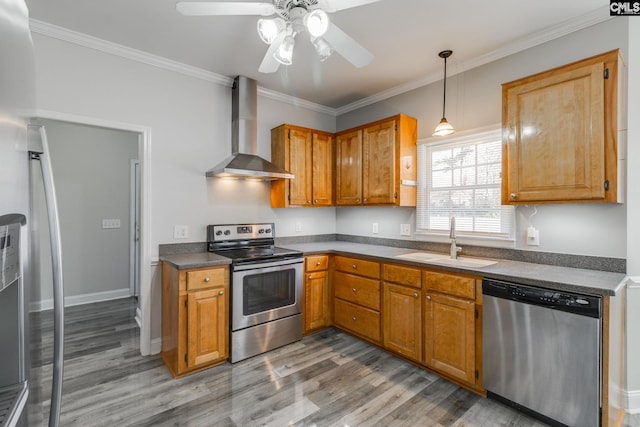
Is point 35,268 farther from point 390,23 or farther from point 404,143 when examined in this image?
point 404,143

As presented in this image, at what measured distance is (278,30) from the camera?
1716mm

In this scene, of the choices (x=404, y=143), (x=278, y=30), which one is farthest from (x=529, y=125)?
(x=278, y=30)

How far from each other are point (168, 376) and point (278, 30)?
264cm

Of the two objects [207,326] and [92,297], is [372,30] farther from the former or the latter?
→ [92,297]

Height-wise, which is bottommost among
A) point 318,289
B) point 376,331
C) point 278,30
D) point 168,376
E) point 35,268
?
point 168,376

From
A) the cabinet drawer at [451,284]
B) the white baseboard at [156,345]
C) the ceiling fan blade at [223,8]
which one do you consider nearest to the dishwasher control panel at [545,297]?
the cabinet drawer at [451,284]

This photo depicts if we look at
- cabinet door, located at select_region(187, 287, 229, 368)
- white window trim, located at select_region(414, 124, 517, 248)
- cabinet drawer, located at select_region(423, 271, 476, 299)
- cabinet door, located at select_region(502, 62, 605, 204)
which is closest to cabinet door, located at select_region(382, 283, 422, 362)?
cabinet drawer, located at select_region(423, 271, 476, 299)

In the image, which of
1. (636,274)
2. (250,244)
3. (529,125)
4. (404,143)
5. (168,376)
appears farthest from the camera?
(250,244)

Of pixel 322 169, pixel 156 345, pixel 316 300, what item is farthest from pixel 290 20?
pixel 156 345

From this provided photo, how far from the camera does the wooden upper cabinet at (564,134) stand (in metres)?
1.93

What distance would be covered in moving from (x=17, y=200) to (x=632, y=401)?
132 inches

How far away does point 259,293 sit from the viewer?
288 centimetres

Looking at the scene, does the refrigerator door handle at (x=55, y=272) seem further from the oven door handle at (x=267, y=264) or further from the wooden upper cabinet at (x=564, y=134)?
the wooden upper cabinet at (x=564, y=134)

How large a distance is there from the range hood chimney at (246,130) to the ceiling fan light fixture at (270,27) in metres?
1.48
